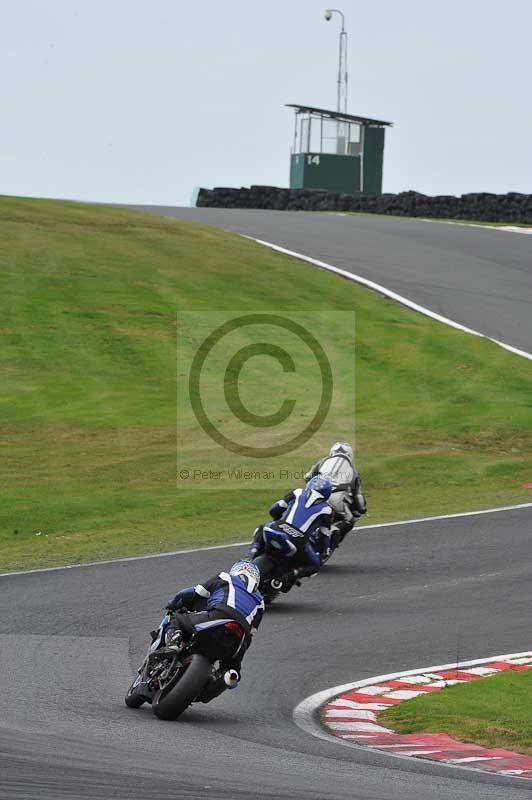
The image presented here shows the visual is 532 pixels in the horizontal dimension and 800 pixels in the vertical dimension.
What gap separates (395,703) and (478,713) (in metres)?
0.60

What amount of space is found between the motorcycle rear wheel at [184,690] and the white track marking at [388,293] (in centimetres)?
1779

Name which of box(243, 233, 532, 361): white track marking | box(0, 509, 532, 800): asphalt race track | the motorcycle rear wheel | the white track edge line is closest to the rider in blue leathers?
the motorcycle rear wheel

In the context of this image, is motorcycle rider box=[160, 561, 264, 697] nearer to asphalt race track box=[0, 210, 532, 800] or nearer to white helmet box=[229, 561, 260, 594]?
white helmet box=[229, 561, 260, 594]

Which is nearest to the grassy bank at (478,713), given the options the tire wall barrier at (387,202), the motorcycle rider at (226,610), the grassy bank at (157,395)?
the motorcycle rider at (226,610)

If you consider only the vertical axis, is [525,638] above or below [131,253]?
below

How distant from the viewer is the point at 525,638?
1107 centimetres

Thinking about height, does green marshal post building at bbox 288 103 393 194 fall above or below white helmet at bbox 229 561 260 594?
above

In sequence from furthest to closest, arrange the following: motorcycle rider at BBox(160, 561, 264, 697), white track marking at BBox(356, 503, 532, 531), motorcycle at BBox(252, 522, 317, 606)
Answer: white track marking at BBox(356, 503, 532, 531), motorcycle at BBox(252, 522, 317, 606), motorcycle rider at BBox(160, 561, 264, 697)

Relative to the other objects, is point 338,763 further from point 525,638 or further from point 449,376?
point 449,376

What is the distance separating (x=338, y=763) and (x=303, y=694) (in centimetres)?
228

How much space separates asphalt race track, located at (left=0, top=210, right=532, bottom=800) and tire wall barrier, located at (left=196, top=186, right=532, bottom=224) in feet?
89.9

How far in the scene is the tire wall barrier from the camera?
42062 mm

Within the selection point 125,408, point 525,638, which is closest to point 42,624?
point 525,638

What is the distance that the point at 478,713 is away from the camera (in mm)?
8914
